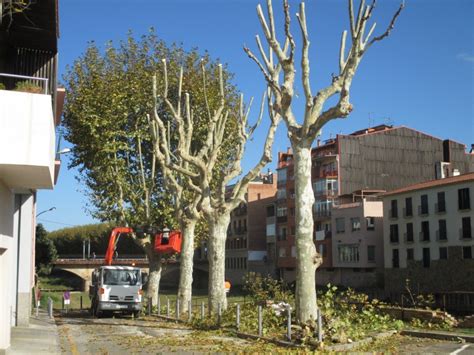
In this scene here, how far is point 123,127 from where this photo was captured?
3628cm

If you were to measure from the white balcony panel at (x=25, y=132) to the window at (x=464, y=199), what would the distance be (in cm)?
4899

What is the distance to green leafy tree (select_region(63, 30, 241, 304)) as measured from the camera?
34.8 m

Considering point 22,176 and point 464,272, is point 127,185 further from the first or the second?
point 464,272

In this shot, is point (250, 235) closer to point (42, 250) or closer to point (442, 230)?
point (442, 230)

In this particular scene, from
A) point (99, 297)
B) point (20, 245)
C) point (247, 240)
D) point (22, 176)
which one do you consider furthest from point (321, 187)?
point (22, 176)

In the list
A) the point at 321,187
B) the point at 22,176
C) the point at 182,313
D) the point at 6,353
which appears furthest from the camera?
the point at 321,187

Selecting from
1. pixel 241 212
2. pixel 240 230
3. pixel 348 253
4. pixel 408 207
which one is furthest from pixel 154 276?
pixel 241 212

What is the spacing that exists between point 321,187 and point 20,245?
53.6 m

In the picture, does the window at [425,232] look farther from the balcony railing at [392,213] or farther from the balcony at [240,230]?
the balcony at [240,230]

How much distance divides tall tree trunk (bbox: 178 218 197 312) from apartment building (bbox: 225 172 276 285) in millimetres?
59361

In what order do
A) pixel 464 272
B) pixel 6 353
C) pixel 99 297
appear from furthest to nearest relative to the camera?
pixel 464 272 → pixel 99 297 → pixel 6 353

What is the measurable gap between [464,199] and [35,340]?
149 ft

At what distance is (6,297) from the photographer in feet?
49.9

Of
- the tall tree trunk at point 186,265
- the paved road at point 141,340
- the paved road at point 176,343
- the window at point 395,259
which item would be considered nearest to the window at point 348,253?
the window at point 395,259
